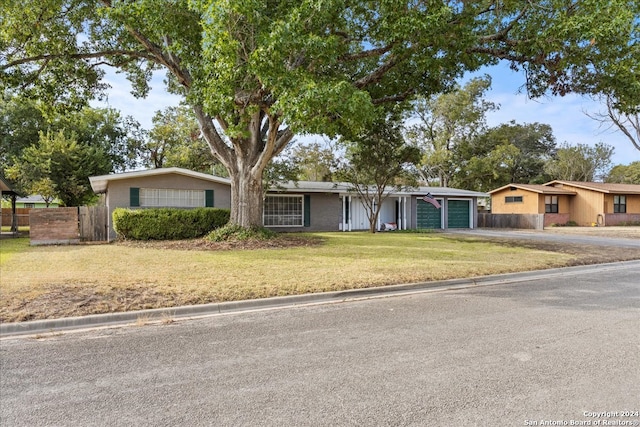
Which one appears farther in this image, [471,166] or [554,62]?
[471,166]

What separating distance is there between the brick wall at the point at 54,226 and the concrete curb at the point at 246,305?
10934 millimetres

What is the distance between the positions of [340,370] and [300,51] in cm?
786

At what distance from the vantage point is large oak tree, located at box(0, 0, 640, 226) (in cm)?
881

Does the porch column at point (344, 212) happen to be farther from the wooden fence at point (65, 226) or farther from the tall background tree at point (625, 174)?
the tall background tree at point (625, 174)

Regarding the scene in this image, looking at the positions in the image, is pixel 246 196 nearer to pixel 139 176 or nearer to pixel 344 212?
pixel 139 176

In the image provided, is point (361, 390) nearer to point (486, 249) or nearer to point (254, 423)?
point (254, 423)

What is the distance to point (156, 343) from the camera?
14.2ft

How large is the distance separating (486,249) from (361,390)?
10861 mm

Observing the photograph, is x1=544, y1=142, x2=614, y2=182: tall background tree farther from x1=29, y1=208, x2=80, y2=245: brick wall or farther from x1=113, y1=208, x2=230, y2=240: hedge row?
x1=29, y1=208, x2=80, y2=245: brick wall

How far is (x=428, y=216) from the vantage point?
83.7ft

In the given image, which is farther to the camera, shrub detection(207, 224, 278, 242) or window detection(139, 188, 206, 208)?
window detection(139, 188, 206, 208)

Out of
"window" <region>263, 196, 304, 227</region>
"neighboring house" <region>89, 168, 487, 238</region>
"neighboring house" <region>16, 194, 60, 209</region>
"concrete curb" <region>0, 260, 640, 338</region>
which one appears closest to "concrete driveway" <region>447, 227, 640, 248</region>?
"neighboring house" <region>89, 168, 487, 238</region>

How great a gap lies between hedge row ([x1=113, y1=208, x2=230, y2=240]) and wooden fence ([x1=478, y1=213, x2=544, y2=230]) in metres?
21.3

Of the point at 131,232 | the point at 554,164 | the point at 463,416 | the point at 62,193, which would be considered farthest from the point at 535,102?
the point at 554,164
